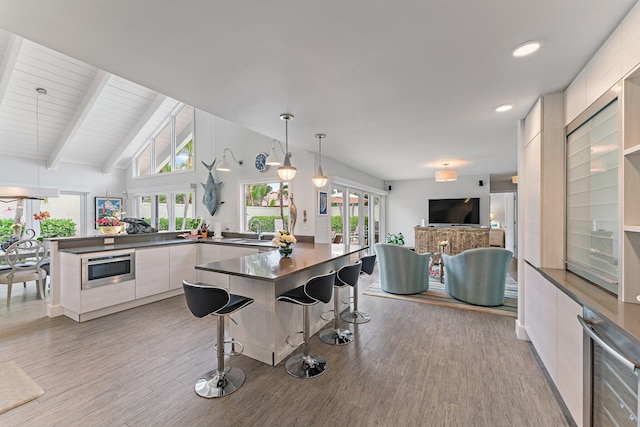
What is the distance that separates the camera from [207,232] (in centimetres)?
561

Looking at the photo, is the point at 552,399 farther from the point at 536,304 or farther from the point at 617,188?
the point at 617,188

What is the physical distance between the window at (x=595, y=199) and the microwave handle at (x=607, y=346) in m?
0.36

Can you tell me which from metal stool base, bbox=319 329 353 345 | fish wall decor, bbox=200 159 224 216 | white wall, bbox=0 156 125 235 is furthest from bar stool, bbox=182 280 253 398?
white wall, bbox=0 156 125 235

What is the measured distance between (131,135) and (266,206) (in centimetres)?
447

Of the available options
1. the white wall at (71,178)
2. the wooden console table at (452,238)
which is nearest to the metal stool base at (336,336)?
the wooden console table at (452,238)

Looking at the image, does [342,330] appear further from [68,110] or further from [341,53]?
[68,110]

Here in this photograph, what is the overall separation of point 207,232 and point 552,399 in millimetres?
5517

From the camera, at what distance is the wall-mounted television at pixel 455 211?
7984mm

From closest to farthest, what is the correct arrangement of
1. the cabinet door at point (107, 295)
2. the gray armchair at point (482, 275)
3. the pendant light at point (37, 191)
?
the cabinet door at point (107, 295) → the gray armchair at point (482, 275) → the pendant light at point (37, 191)

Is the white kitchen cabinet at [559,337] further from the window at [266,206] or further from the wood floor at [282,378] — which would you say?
the window at [266,206]

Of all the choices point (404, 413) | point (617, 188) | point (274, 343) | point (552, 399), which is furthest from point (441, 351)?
point (617, 188)

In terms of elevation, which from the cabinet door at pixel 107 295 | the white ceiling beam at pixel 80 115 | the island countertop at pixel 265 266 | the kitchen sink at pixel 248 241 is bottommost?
the cabinet door at pixel 107 295

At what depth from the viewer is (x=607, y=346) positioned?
124 centimetres

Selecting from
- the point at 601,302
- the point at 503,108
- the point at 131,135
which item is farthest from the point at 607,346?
the point at 131,135
